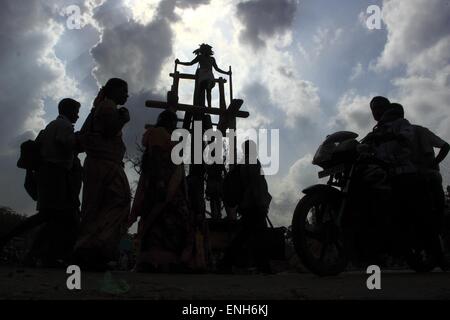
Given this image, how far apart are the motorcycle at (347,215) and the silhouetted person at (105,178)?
179 centimetres

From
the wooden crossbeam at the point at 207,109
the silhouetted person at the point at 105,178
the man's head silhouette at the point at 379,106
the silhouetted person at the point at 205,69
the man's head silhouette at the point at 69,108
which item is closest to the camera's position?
the silhouetted person at the point at 105,178

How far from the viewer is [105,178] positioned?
4730 mm

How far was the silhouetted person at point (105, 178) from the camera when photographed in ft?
14.9

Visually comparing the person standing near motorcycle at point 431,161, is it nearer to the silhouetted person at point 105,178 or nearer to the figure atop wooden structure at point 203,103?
the silhouetted person at point 105,178

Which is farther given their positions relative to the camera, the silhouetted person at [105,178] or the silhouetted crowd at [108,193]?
the silhouetted crowd at [108,193]

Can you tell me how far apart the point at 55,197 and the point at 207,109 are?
608cm

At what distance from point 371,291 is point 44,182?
3.69 meters

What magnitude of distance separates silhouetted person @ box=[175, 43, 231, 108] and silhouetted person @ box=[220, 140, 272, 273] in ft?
17.1

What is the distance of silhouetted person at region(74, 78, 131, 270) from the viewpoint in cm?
455

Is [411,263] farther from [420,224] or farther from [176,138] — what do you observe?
[176,138]

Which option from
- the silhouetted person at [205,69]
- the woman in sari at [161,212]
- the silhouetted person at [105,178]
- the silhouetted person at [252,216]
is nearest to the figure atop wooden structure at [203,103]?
the silhouetted person at [205,69]

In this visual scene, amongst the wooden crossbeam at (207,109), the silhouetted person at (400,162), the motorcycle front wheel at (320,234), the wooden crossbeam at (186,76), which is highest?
the wooden crossbeam at (186,76)

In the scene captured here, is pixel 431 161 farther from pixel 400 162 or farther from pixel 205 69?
pixel 205 69
